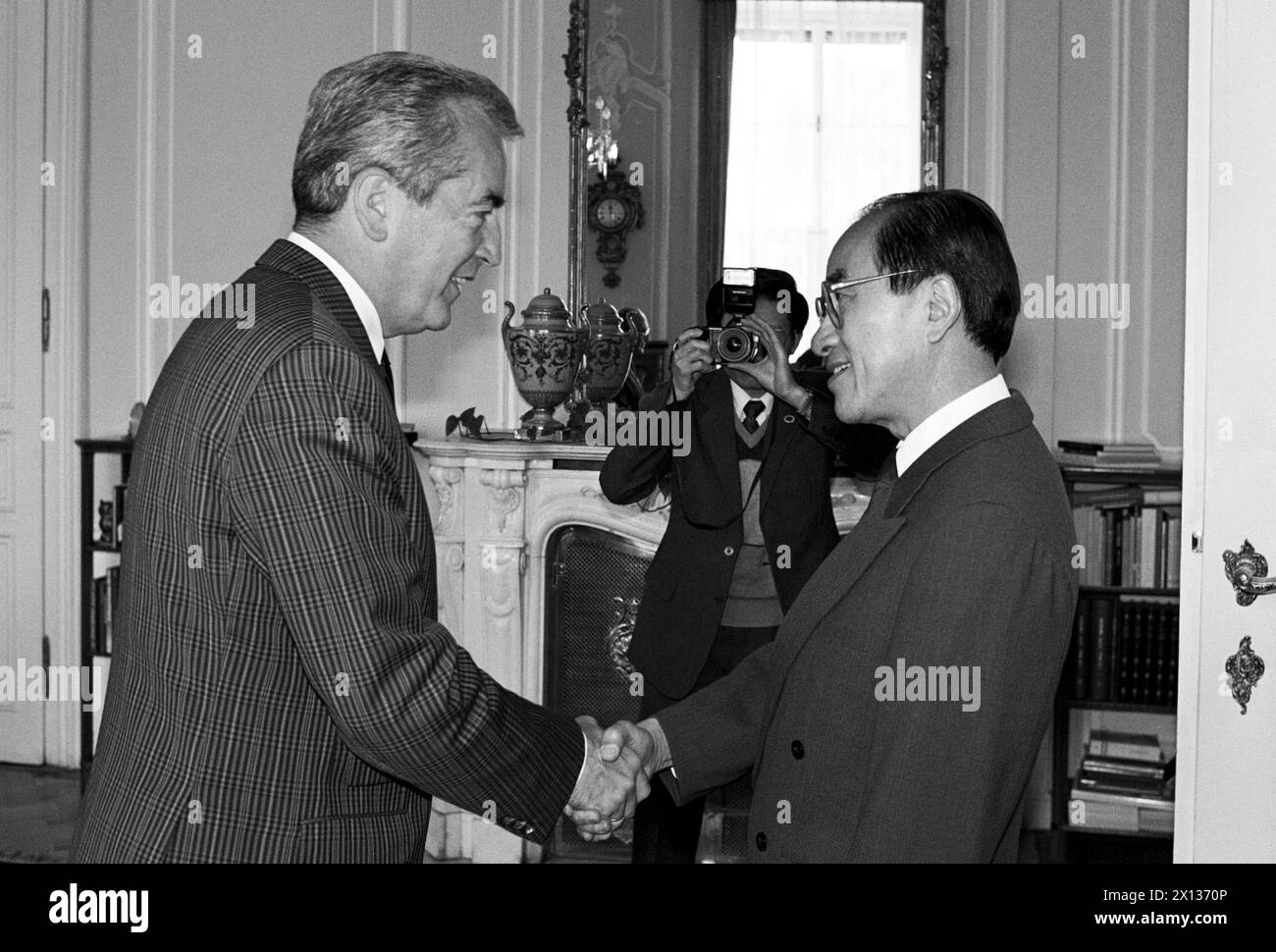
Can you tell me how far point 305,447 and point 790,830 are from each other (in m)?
0.76

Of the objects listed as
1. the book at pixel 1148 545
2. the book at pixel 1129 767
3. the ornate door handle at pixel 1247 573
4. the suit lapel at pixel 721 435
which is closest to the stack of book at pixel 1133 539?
the book at pixel 1148 545

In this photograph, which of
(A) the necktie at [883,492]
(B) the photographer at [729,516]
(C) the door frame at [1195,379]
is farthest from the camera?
(B) the photographer at [729,516]

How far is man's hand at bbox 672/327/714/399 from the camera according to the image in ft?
11.6

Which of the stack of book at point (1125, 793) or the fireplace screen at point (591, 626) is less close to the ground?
the fireplace screen at point (591, 626)

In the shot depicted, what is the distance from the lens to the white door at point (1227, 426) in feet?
7.12

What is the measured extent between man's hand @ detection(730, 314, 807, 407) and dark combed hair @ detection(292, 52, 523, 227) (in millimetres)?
1782

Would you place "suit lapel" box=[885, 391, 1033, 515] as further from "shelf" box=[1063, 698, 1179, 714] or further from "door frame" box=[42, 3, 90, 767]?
"door frame" box=[42, 3, 90, 767]

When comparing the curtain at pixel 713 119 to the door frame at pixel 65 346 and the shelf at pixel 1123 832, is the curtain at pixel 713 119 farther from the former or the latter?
the door frame at pixel 65 346

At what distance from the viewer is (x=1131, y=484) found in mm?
4523

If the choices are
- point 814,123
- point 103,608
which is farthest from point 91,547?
point 814,123

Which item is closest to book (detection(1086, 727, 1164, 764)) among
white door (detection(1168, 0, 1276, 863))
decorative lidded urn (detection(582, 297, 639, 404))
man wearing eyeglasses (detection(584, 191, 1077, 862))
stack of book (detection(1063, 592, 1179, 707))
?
stack of book (detection(1063, 592, 1179, 707))

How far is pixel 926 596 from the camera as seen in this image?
1.66 m

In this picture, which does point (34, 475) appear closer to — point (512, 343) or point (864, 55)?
point (512, 343)

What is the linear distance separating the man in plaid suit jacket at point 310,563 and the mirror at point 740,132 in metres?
3.00
